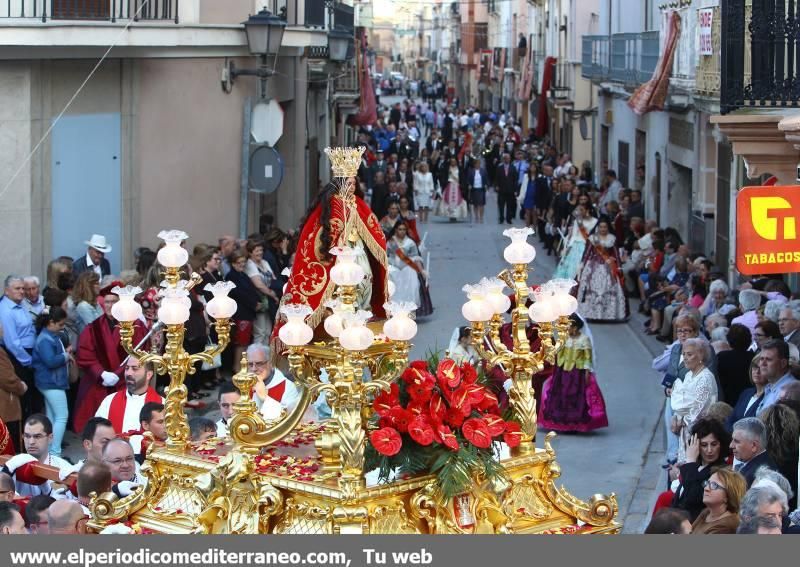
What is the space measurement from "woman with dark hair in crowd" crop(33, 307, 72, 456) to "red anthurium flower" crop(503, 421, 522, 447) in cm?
659

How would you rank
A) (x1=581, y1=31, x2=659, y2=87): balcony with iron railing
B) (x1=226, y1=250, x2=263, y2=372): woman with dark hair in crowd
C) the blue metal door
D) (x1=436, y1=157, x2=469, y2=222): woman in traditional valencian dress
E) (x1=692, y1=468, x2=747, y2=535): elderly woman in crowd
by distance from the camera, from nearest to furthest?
(x1=692, y1=468, x2=747, y2=535): elderly woman in crowd → (x1=226, y1=250, x2=263, y2=372): woman with dark hair in crowd → the blue metal door → (x1=581, y1=31, x2=659, y2=87): balcony with iron railing → (x1=436, y1=157, x2=469, y2=222): woman in traditional valencian dress

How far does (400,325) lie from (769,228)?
2793 mm

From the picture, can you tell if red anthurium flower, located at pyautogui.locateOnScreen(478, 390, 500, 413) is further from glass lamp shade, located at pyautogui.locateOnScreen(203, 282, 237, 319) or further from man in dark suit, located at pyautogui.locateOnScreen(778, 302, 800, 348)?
man in dark suit, located at pyautogui.locateOnScreen(778, 302, 800, 348)

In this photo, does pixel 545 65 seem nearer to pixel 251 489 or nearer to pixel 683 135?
pixel 683 135

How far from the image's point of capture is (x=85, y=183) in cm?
1727

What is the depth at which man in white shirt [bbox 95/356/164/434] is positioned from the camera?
1051 centimetres

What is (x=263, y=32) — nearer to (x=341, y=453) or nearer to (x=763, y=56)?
(x=763, y=56)

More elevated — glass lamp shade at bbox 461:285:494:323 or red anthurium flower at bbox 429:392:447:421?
glass lamp shade at bbox 461:285:494:323

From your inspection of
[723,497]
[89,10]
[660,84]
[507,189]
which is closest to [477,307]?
[723,497]

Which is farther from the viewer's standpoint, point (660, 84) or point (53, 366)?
point (660, 84)

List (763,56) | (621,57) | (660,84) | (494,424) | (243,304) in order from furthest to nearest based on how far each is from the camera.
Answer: (621,57), (660,84), (243,304), (763,56), (494,424)

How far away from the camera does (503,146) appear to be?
134 feet

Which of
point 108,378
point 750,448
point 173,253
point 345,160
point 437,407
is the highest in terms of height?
point 345,160

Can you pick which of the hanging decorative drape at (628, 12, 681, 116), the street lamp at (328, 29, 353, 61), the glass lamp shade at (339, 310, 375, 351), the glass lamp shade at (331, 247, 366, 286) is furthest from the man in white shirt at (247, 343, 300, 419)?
the hanging decorative drape at (628, 12, 681, 116)
